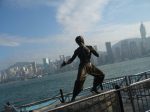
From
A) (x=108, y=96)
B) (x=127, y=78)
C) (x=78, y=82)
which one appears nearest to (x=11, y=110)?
(x=78, y=82)

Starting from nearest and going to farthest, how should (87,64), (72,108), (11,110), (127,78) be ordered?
(72,108) < (87,64) < (11,110) < (127,78)

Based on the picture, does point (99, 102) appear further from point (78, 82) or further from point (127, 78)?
point (127, 78)

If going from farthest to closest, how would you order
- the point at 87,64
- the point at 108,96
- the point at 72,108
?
the point at 87,64
the point at 108,96
the point at 72,108

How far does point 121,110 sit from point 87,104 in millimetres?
1059

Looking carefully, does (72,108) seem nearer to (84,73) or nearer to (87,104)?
(87,104)

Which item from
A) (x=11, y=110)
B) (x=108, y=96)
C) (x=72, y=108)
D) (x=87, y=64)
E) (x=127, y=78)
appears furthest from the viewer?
(x=127, y=78)

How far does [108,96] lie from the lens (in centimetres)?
948

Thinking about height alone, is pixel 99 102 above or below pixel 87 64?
below

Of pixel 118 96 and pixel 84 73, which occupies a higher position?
pixel 84 73

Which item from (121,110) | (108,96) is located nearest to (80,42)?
(108,96)

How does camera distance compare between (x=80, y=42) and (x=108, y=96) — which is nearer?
(x=108, y=96)

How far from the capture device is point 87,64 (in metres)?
10.1

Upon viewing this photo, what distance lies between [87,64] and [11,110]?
4.75 meters

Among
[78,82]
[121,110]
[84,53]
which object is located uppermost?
[84,53]
